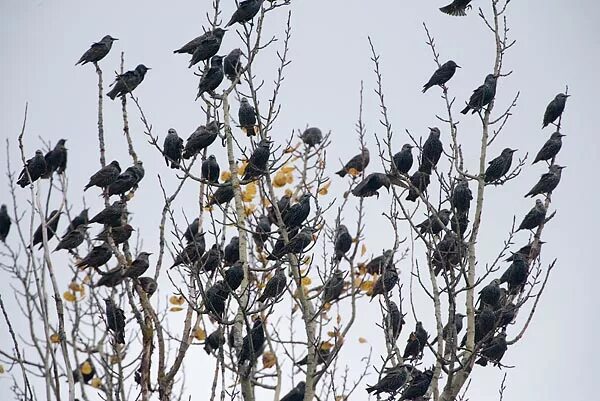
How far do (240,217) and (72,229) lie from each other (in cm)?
256

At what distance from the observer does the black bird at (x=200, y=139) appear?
33.8ft

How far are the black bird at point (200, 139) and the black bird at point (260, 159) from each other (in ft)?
2.40

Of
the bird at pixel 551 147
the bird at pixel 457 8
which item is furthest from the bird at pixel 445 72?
the bird at pixel 551 147

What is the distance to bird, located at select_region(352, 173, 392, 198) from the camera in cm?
1155

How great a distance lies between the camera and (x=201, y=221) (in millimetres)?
10562

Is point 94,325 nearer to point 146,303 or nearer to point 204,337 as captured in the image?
point 204,337

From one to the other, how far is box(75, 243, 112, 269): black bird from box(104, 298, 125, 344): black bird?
60 centimetres

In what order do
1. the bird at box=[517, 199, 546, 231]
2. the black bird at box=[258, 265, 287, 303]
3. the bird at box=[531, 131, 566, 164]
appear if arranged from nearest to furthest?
the black bird at box=[258, 265, 287, 303], the bird at box=[517, 199, 546, 231], the bird at box=[531, 131, 566, 164]

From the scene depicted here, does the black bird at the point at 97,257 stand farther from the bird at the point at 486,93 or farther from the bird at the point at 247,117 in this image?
the bird at the point at 486,93

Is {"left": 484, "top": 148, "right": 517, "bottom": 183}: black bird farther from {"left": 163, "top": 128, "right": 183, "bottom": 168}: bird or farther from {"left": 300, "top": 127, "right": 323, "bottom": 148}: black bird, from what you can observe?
{"left": 300, "top": 127, "right": 323, "bottom": 148}: black bird

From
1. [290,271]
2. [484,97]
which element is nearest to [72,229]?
[290,271]

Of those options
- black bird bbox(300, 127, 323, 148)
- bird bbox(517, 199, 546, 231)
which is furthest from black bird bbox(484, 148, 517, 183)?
black bird bbox(300, 127, 323, 148)

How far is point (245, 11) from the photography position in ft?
34.6

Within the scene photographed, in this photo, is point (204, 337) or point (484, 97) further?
point (204, 337)
